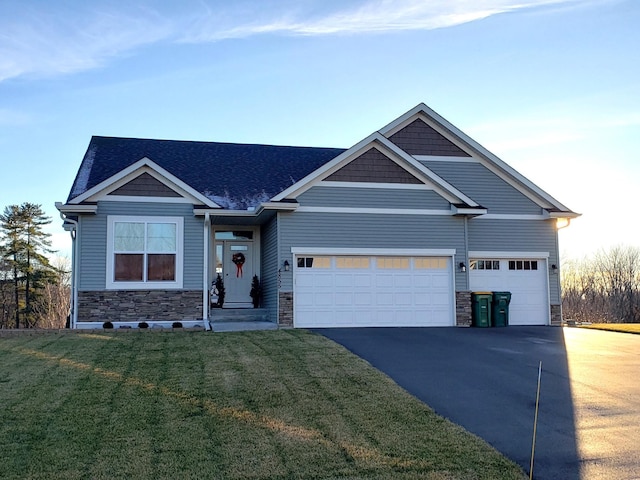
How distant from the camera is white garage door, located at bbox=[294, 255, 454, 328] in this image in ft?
51.4

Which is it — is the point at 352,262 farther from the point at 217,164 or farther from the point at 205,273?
the point at 217,164

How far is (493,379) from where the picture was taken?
29.6 feet

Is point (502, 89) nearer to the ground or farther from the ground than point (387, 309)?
farther from the ground

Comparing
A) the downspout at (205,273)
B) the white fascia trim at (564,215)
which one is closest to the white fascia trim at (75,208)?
the downspout at (205,273)

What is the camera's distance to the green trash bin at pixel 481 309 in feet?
53.7

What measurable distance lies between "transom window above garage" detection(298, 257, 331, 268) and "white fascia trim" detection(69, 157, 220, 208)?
2893 millimetres

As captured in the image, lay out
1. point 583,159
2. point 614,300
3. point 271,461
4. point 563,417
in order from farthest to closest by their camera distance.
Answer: point 614,300 → point 583,159 → point 563,417 → point 271,461

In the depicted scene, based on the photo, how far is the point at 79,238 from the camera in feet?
50.4

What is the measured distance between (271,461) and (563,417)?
380 cm

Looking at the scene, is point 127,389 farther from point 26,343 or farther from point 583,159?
point 583,159

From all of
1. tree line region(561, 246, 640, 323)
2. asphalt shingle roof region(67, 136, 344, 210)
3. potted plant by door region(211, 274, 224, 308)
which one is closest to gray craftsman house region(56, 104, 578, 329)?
asphalt shingle roof region(67, 136, 344, 210)

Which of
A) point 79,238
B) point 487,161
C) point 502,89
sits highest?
point 502,89

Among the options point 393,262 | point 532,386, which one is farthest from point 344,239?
point 532,386

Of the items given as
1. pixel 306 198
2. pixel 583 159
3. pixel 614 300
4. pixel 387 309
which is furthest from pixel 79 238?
pixel 614 300
